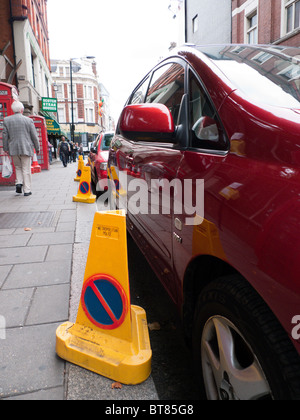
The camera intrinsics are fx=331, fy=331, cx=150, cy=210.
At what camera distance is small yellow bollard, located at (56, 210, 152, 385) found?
1802 mm

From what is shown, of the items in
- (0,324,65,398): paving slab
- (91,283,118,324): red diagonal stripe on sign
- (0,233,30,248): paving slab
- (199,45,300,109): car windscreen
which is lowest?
(0,324,65,398): paving slab

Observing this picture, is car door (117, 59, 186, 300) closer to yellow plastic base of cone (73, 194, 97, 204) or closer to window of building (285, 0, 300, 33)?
yellow plastic base of cone (73, 194, 97, 204)

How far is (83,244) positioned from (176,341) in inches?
84.3

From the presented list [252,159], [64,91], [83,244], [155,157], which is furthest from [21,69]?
[64,91]

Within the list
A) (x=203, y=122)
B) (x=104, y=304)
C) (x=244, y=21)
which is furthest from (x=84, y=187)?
(x=244, y=21)

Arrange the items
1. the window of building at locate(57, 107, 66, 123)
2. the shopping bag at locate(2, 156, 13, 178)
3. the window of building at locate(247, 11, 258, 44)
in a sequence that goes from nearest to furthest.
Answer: the shopping bag at locate(2, 156, 13, 178)
the window of building at locate(247, 11, 258, 44)
the window of building at locate(57, 107, 66, 123)

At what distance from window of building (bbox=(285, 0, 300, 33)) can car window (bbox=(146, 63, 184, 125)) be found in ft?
47.9

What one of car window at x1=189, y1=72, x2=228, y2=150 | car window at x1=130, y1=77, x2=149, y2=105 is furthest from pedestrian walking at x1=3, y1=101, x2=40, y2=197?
car window at x1=189, y1=72, x2=228, y2=150

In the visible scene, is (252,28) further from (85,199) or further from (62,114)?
(62,114)

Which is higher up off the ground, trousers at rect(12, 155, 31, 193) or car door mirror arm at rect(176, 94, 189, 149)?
car door mirror arm at rect(176, 94, 189, 149)

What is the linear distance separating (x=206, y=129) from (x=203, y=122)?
7 centimetres

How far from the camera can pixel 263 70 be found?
1.66 meters

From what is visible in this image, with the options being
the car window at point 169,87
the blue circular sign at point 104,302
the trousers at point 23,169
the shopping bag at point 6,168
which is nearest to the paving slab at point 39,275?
the blue circular sign at point 104,302
